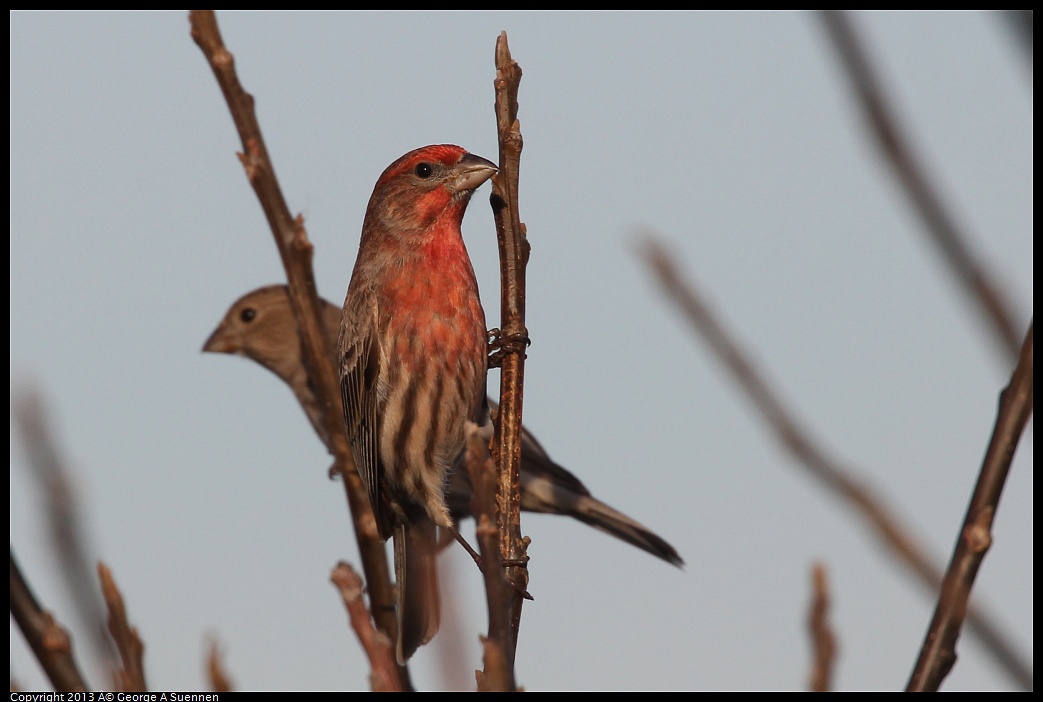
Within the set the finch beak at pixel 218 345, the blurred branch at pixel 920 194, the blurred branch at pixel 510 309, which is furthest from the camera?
the finch beak at pixel 218 345

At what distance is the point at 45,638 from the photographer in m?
2.89

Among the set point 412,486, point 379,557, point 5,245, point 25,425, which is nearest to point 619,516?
point 412,486

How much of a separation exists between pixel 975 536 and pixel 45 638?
2193mm

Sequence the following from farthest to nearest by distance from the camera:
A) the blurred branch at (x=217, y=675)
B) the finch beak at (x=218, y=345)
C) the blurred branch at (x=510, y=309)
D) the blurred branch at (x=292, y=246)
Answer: the finch beak at (x=218, y=345) < the blurred branch at (x=292, y=246) < the blurred branch at (x=510, y=309) < the blurred branch at (x=217, y=675)

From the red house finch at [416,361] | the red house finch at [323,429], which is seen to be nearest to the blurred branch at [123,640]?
the red house finch at [416,361]

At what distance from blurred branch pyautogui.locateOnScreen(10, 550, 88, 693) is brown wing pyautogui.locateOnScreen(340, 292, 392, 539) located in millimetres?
3885

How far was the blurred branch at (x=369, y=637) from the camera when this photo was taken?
92.9 inches

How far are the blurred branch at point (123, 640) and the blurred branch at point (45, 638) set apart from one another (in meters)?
0.42

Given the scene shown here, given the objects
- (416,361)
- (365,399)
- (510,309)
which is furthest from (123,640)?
(365,399)

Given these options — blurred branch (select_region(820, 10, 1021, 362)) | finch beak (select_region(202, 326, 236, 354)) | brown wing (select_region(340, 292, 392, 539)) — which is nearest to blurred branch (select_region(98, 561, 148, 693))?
blurred branch (select_region(820, 10, 1021, 362))

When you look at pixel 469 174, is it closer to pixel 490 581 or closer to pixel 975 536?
pixel 490 581

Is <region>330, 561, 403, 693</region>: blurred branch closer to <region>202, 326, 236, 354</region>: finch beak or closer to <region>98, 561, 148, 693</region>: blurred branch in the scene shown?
<region>98, 561, 148, 693</region>: blurred branch

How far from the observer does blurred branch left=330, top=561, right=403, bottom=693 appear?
236cm

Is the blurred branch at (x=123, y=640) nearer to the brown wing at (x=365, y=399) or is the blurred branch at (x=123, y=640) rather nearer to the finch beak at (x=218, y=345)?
the brown wing at (x=365, y=399)
